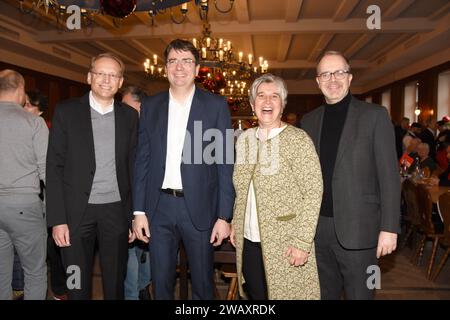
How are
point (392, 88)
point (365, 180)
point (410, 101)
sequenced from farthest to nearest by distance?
point (392, 88), point (410, 101), point (365, 180)

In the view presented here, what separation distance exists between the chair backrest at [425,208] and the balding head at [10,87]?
3837mm

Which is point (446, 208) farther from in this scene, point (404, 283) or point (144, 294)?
point (144, 294)

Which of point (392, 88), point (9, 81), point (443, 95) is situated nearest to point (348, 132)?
point (9, 81)

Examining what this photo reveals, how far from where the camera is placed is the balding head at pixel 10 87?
2.58 meters

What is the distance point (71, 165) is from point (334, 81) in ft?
4.92

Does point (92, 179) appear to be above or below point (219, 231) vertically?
above

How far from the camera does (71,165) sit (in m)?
2.30

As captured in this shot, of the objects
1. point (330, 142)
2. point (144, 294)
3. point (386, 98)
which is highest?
point (386, 98)

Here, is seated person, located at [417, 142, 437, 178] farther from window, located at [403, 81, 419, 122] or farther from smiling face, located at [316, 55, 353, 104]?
window, located at [403, 81, 419, 122]

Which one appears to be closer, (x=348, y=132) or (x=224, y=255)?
(x=348, y=132)

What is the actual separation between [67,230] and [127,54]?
10951 millimetres

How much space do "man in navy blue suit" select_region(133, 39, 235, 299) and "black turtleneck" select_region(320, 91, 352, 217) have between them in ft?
1.61

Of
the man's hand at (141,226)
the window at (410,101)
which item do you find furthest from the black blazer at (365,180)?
the window at (410,101)

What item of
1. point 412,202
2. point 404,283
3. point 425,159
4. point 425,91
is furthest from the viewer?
point 425,91
